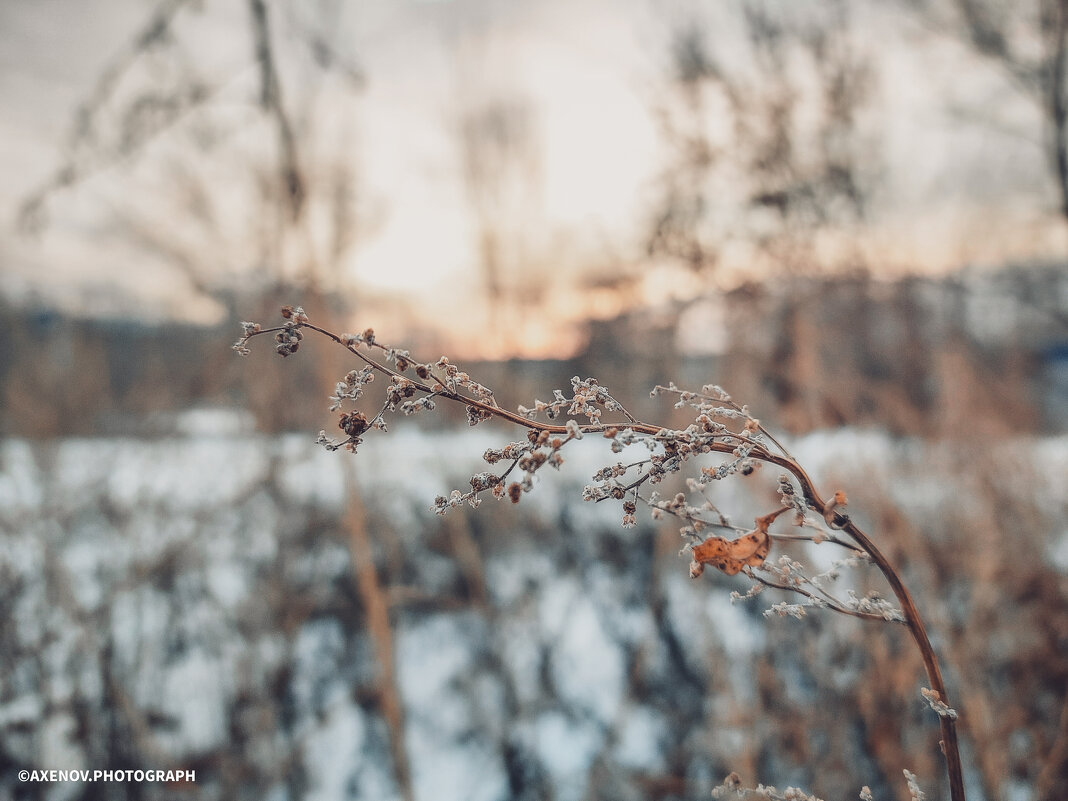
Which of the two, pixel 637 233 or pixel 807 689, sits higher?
pixel 637 233

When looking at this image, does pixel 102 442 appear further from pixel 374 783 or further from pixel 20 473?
pixel 374 783

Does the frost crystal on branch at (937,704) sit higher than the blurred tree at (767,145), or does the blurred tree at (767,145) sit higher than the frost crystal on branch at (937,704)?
the blurred tree at (767,145)

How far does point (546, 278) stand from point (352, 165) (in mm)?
1958

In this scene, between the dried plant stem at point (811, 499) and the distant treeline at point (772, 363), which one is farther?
the distant treeline at point (772, 363)

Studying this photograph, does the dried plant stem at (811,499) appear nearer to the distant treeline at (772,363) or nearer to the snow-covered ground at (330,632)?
the snow-covered ground at (330,632)

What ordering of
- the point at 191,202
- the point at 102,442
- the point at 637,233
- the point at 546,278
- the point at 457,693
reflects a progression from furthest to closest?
the point at 546,278 → the point at 457,693 → the point at 637,233 → the point at 102,442 → the point at 191,202

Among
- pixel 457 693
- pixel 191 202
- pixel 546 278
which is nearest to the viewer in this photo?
pixel 191 202

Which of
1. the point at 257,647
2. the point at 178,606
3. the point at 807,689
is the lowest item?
the point at 807,689

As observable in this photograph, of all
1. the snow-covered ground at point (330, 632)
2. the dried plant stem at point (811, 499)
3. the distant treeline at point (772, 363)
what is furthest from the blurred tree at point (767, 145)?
the dried plant stem at point (811, 499)

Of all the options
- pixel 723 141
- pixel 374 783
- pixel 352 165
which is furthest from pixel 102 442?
pixel 723 141

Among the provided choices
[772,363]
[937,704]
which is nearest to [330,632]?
[772,363]

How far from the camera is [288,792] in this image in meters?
3.59

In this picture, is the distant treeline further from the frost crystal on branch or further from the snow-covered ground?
the frost crystal on branch

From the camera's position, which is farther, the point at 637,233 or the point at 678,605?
the point at 678,605
